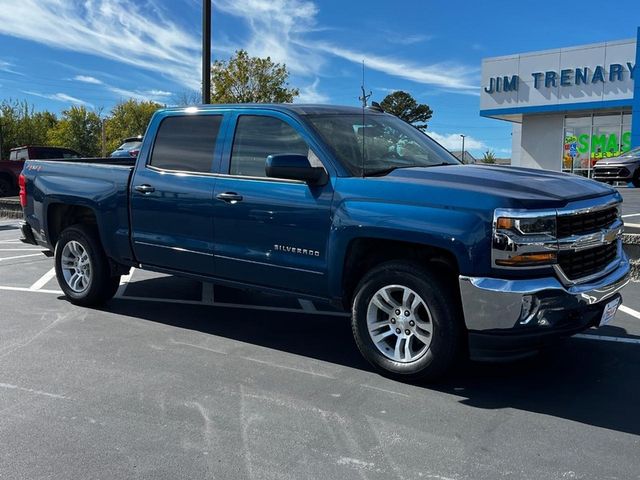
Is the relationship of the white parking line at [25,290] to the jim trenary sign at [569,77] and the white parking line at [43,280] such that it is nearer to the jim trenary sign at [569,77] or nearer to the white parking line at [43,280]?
the white parking line at [43,280]

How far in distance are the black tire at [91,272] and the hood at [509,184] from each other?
334cm

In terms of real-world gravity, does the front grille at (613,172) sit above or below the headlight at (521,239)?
above

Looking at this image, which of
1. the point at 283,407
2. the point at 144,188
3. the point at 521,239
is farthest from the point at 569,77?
the point at 283,407

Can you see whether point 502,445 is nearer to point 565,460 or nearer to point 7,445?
point 565,460

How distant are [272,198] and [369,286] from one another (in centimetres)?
105

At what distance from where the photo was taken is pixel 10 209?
16969 mm

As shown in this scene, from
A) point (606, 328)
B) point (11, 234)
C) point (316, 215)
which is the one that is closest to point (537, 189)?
point (316, 215)

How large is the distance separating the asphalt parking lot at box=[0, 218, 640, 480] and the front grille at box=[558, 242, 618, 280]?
0.82 m

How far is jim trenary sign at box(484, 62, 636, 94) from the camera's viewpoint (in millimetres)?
27133

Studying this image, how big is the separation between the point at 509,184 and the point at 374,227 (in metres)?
0.92

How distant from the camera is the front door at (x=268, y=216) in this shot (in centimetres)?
452

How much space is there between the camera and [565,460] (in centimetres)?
316

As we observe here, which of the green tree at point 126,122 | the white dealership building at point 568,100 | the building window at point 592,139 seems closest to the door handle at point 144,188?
the white dealership building at point 568,100

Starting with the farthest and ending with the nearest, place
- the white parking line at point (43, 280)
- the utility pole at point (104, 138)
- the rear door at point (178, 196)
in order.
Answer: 1. the utility pole at point (104, 138)
2. the white parking line at point (43, 280)
3. the rear door at point (178, 196)
